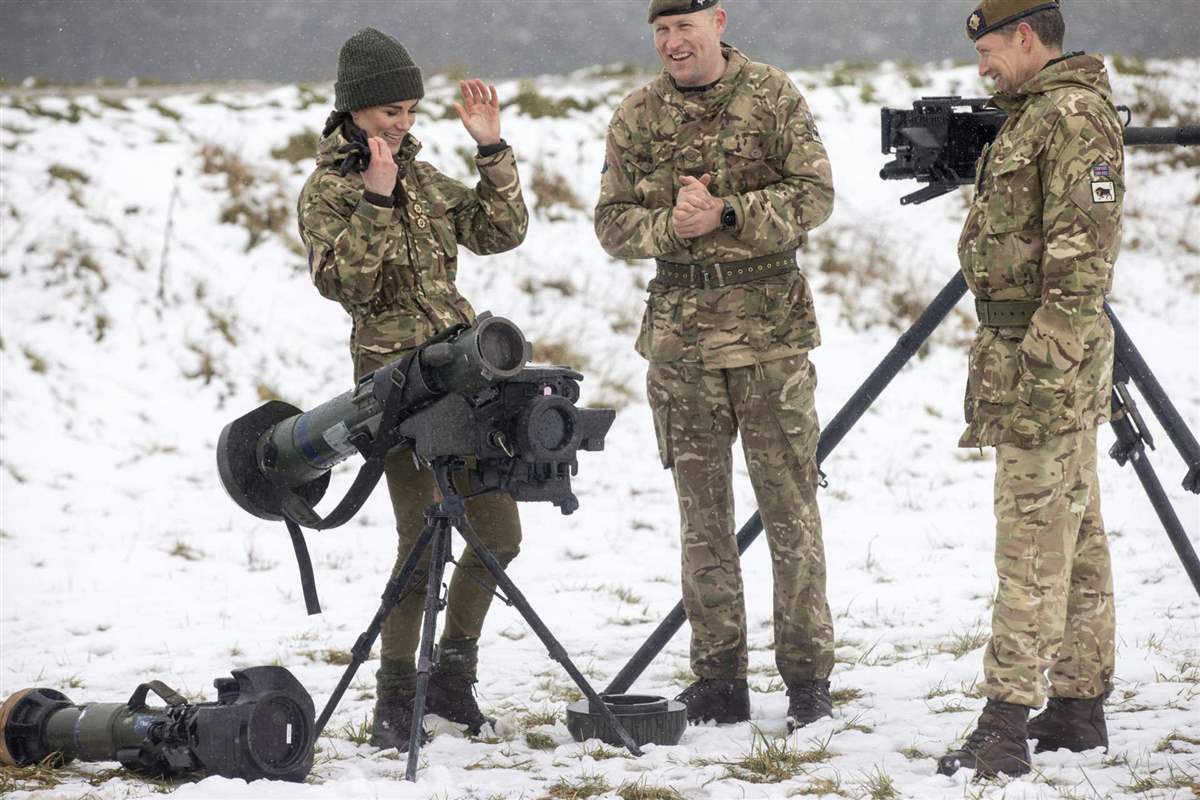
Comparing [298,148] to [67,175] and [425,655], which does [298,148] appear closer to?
[67,175]

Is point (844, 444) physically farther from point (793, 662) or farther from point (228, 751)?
point (228, 751)

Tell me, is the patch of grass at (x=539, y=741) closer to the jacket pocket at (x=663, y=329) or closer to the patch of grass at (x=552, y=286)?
the jacket pocket at (x=663, y=329)

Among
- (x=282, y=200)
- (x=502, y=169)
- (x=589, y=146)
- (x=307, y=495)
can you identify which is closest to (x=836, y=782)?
(x=307, y=495)

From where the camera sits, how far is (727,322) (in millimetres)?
4445

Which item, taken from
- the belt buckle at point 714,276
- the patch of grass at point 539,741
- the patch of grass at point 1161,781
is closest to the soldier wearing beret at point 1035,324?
the patch of grass at point 1161,781

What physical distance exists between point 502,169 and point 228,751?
2.02 metres

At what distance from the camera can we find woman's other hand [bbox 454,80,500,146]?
14.4 ft

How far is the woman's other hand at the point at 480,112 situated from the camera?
14.4ft

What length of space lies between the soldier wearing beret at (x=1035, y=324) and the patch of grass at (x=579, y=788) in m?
0.97

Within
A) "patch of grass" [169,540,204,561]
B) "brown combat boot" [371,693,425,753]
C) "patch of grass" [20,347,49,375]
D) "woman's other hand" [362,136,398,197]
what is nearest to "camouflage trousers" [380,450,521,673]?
"brown combat boot" [371,693,425,753]

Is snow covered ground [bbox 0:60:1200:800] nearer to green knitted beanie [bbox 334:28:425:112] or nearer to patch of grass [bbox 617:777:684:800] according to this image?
patch of grass [bbox 617:777:684:800]

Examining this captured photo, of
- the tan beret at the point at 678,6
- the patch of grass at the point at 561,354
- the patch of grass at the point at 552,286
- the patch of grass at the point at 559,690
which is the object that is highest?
the patch of grass at the point at 552,286

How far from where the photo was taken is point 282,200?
1126 cm

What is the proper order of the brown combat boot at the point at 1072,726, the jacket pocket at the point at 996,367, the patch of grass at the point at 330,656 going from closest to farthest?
the jacket pocket at the point at 996,367
the brown combat boot at the point at 1072,726
the patch of grass at the point at 330,656
